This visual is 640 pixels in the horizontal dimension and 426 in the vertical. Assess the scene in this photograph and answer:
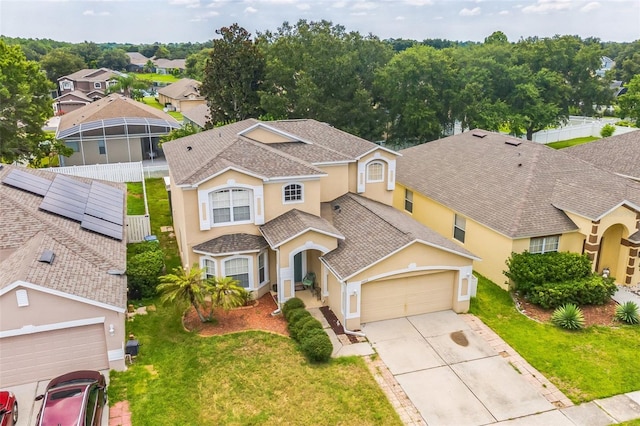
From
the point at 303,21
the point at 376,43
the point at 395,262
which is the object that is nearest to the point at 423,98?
the point at 376,43

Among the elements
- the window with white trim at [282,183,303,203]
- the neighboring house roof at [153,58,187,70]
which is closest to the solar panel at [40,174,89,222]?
the window with white trim at [282,183,303,203]

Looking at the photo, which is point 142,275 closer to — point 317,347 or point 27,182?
point 27,182

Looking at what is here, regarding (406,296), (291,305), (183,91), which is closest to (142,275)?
(291,305)

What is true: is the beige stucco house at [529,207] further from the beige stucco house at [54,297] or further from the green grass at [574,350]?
the beige stucco house at [54,297]

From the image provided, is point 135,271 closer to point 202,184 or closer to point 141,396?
point 202,184

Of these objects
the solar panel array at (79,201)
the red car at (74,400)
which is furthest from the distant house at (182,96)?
the red car at (74,400)

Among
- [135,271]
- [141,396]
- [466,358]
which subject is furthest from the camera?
[135,271]

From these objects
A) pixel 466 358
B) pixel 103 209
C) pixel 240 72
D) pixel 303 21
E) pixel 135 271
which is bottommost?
pixel 466 358
